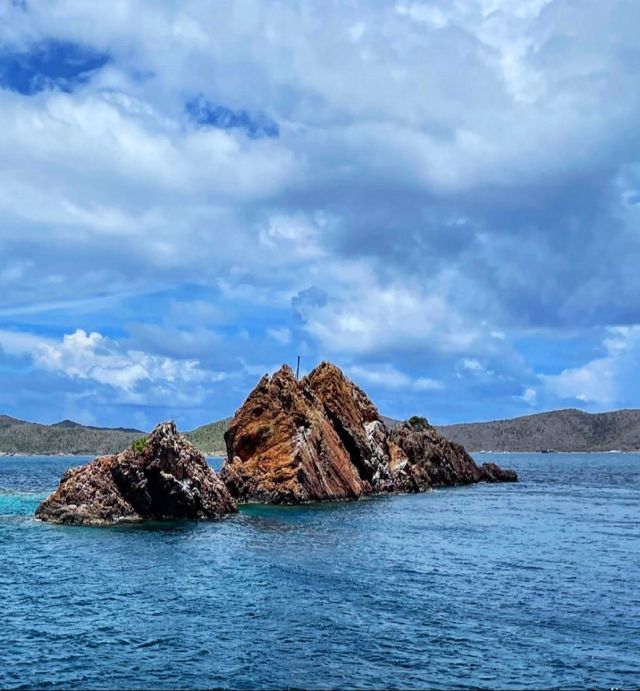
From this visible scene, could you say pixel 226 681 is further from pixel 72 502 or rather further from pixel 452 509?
pixel 452 509

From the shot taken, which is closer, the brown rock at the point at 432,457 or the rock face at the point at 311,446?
the rock face at the point at 311,446

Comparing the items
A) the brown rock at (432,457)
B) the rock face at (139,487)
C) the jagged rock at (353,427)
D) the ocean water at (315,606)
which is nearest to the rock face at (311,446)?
the jagged rock at (353,427)

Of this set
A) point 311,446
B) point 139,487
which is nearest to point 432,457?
point 311,446

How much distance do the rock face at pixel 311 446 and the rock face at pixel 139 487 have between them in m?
18.2

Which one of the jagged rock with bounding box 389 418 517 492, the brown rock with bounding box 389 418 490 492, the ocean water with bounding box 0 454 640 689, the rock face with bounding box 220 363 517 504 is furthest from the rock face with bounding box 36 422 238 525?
the brown rock with bounding box 389 418 490 492

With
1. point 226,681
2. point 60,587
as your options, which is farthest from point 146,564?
point 226,681

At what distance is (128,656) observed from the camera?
83.4ft

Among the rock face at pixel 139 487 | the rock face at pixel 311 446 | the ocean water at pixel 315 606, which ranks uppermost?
the rock face at pixel 311 446

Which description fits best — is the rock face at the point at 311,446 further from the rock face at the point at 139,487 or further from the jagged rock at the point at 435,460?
the rock face at the point at 139,487

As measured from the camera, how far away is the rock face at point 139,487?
193ft

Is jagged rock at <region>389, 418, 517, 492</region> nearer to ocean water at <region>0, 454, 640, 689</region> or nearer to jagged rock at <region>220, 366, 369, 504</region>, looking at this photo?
jagged rock at <region>220, 366, 369, 504</region>

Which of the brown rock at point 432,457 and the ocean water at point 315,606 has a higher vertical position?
the brown rock at point 432,457

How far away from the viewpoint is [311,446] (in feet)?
277

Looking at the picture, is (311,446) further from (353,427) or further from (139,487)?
(139,487)
